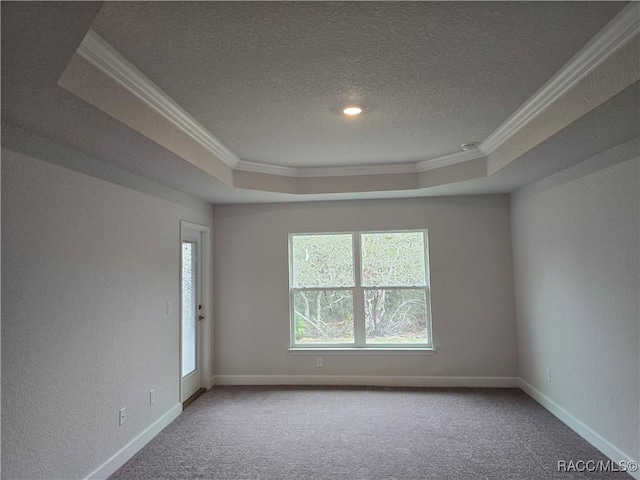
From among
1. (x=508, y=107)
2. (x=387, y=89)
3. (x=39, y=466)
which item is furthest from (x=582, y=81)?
(x=39, y=466)

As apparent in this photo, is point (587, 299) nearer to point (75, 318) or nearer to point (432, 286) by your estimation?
point (432, 286)

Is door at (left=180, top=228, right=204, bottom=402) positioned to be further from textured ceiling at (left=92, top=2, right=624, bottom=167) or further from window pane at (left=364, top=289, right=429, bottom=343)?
window pane at (left=364, top=289, right=429, bottom=343)

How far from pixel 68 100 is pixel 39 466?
1997 mm

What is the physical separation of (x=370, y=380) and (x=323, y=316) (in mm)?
952

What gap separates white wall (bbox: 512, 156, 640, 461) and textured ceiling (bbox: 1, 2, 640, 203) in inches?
15.6

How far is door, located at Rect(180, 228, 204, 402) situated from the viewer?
13.9ft

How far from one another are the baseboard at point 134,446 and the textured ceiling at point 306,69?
2.14 meters

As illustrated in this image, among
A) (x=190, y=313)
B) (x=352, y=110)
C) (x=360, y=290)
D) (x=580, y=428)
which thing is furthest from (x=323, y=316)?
(x=352, y=110)

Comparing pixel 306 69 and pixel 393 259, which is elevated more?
pixel 306 69

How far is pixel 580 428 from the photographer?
321cm

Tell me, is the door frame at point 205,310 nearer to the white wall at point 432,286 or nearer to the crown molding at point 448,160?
the white wall at point 432,286

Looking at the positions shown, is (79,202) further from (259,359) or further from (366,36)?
(259,359)

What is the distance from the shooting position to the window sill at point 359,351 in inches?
183

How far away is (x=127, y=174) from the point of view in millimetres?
3123
